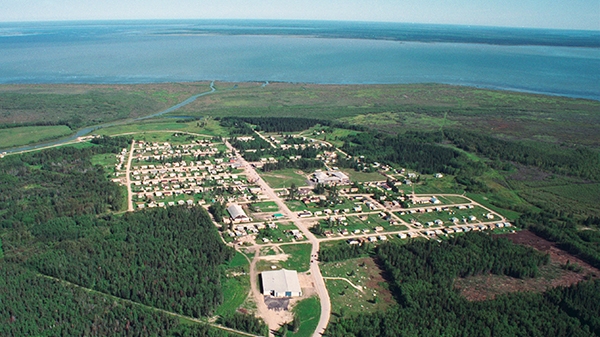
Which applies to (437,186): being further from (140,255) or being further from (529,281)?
(140,255)

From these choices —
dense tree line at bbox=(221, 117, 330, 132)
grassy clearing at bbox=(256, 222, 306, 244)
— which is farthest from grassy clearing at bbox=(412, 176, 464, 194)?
dense tree line at bbox=(221, 117, 330, 132)

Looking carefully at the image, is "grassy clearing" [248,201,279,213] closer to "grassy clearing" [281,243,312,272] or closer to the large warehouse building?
"grassy clearing" [281,243,312,272]

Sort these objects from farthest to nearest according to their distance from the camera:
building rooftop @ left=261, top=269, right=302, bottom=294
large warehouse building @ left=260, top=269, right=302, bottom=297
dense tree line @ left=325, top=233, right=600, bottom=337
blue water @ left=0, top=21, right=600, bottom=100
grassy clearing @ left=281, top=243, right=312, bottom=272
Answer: blue water @ left=0, top=21, right=600, bottom=100, grassy clearing @ left=281, top=243, right=312, bottom=272, building rooftop @ left=261, top=269, right=302, bottom=294, large warehouse building @ left=260, top=269, right=302, bottom=297, dense tree line @ left=325, top=233, right=600, bottom=337

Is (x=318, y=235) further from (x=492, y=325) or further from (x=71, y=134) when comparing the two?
(x=71, y=134)

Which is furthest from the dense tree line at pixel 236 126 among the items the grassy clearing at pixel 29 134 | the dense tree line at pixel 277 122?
the grassy clearing at pixel 29 134

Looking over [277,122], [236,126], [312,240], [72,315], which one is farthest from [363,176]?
[72,315]

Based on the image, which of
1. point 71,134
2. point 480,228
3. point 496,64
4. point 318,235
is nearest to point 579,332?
point 480,228
